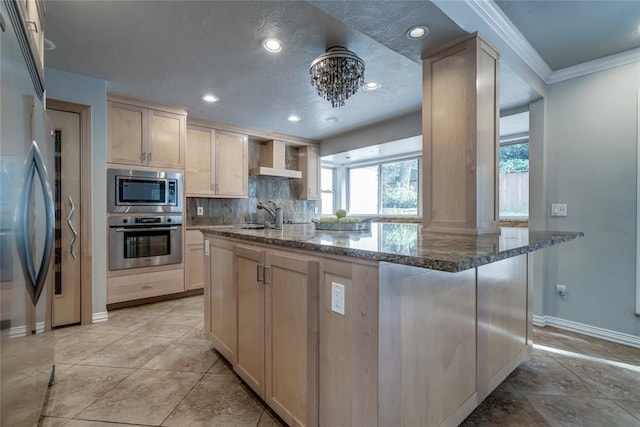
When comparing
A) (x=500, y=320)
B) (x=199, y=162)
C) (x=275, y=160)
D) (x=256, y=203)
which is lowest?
(x=500, y=320)

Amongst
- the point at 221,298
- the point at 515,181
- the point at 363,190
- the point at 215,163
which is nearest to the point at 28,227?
the point at 221,298

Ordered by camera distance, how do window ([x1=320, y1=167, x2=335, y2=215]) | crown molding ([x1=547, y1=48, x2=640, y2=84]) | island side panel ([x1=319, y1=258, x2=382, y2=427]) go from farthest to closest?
window ([x1=320, y1=167, x2=335, y2=215]), crown molding ([x1=547, y1=48, x2=640, y2=84]), island side panel ([x1=319, y1=258, x2=382, y2=427])

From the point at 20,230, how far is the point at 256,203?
3.99m

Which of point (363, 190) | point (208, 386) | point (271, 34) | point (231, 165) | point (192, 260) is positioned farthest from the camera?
point (363, 190)

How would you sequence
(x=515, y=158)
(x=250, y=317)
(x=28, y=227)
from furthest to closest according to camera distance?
(x=515, y=158)
(x=250, y=317)
(x=28, y=227)

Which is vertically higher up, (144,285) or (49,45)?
(49,45)

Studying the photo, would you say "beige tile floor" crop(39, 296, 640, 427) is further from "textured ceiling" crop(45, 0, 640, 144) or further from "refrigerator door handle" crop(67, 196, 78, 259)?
"textured ceiling" crop(45, 0, 640, 144)

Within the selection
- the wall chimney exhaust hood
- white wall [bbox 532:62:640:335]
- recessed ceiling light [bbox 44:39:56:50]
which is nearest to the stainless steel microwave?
recessed ceiling light [bbox 44:39:56:50]

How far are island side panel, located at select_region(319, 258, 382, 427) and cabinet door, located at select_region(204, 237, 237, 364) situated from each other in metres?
0.88

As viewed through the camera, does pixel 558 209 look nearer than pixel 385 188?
Yes

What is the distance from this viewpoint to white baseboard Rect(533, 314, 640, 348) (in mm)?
2442

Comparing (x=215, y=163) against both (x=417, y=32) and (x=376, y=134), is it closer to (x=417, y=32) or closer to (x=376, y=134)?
(x=376, y=134)

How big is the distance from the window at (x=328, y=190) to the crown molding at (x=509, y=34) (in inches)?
156

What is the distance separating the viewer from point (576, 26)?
2.09 m
